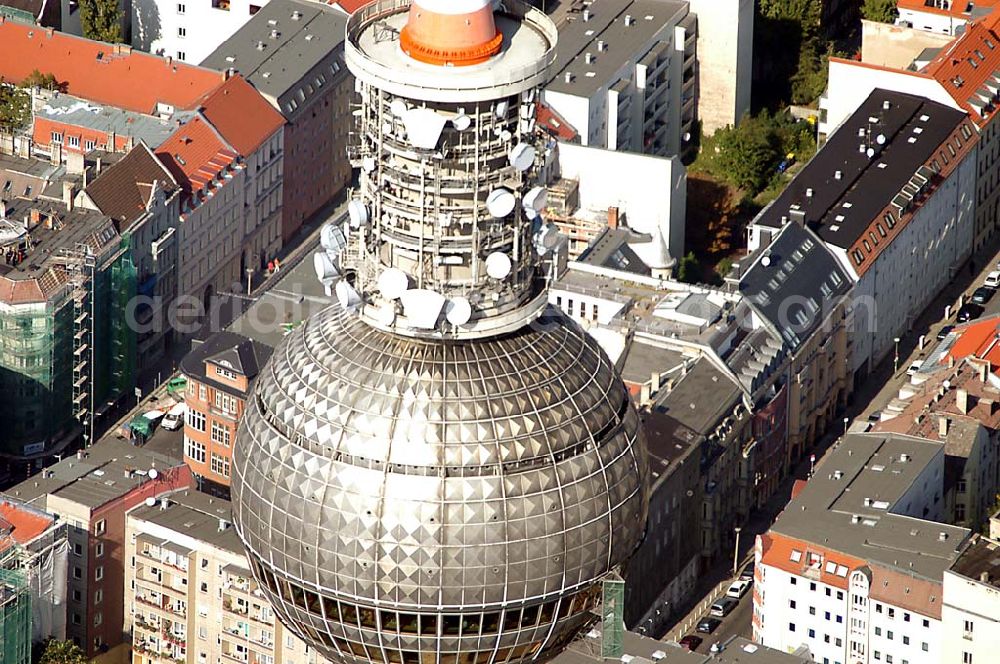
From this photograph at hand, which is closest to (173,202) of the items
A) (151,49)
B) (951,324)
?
(151,49)

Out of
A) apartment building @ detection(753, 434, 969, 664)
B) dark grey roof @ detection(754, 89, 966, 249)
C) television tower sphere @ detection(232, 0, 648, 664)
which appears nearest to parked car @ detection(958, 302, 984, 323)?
dark grey roof @ detection(754, 89, 966, 249)

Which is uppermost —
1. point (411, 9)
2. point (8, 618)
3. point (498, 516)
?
point (411, 9)

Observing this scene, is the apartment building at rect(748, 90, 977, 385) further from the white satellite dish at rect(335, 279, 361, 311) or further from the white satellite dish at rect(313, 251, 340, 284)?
the white satellite dish at rect(335, 279, 361, 311)

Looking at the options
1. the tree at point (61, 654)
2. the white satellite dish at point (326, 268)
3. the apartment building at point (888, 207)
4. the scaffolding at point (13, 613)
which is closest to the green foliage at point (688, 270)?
the apartment building at point (888, 207)

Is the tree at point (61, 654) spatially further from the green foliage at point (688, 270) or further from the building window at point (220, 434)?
the green foliage at point (688, 270)

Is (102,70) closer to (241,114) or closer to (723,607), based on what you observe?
(241,114)

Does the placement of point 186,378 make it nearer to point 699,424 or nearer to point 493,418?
point 699,424

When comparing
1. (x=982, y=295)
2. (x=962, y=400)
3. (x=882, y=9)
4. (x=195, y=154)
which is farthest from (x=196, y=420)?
(x=882, y=9)
